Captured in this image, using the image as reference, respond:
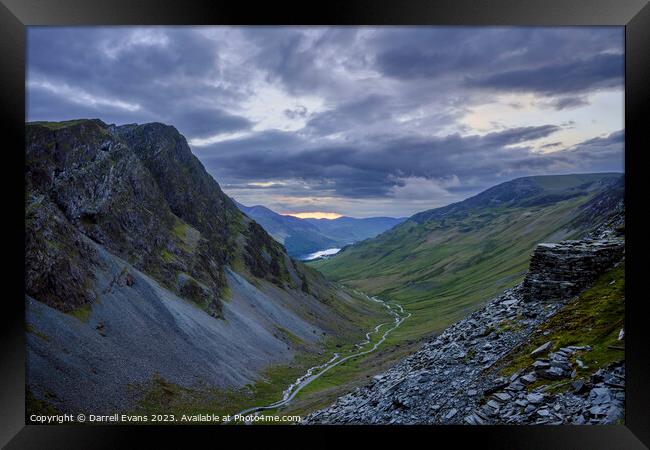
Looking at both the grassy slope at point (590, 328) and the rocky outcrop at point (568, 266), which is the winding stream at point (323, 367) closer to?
the grassy slope at point (590, 328)

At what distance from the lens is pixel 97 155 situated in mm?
56938

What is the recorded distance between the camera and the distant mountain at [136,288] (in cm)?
3206

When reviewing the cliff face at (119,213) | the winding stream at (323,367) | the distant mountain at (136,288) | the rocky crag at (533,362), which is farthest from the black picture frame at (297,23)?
the winding stream at (323,367)

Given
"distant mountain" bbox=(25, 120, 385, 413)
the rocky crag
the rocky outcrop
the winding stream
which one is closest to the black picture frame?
the rocky crag

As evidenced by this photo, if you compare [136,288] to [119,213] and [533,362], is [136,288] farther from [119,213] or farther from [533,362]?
[533,362]

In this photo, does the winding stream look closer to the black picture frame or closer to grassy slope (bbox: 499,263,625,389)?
the black picture frame

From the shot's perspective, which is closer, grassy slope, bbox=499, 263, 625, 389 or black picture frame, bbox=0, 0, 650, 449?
grassy slope, bbox=499, 263, 625, 389

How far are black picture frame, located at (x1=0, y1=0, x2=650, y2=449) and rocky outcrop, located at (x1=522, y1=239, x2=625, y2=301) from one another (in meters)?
2.64

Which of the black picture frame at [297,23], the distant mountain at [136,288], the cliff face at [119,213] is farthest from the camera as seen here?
the cliff face at [119,213]

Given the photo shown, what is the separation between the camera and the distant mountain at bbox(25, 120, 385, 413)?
3206 centimetres

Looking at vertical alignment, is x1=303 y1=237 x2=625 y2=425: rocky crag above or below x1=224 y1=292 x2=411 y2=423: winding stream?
above

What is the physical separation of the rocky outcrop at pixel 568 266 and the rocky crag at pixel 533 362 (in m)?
0.05

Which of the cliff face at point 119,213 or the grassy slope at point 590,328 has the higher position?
the cliff face at point 119,213

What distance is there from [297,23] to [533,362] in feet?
60.2
